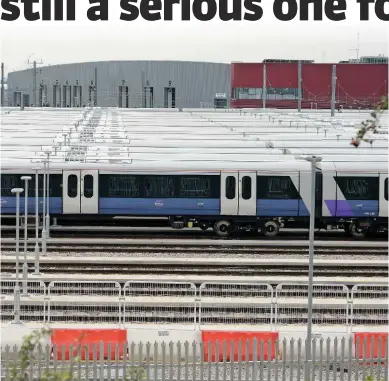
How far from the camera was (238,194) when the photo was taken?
26719 mm

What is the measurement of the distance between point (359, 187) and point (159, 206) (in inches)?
218

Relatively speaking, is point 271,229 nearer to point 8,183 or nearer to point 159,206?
point 159,206

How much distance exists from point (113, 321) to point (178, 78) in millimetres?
62536

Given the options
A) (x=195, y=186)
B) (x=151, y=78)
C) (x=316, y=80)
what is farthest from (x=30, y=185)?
(x=151, y=78)

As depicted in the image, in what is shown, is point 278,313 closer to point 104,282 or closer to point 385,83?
point 104,282

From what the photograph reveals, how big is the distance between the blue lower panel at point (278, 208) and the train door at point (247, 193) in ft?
0.56

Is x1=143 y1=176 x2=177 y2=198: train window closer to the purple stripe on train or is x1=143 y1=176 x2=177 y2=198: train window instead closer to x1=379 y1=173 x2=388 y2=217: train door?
the purple stripe on train

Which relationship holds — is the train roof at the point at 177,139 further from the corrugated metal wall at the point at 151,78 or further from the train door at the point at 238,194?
the corrugated metal wall at the point at 151,78

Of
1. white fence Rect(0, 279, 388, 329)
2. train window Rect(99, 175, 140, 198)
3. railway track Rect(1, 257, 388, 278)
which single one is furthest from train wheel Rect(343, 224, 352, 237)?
white fence Rect(0, 279, 388, 329)

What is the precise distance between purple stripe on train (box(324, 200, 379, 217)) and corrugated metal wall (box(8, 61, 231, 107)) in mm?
50107

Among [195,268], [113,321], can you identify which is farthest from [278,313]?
[195,268]

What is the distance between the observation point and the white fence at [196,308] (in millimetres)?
18203

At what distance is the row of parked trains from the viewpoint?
26.7 meters

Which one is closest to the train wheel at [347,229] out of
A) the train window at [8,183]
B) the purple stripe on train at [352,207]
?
the purple stripe on train at [352,207]
